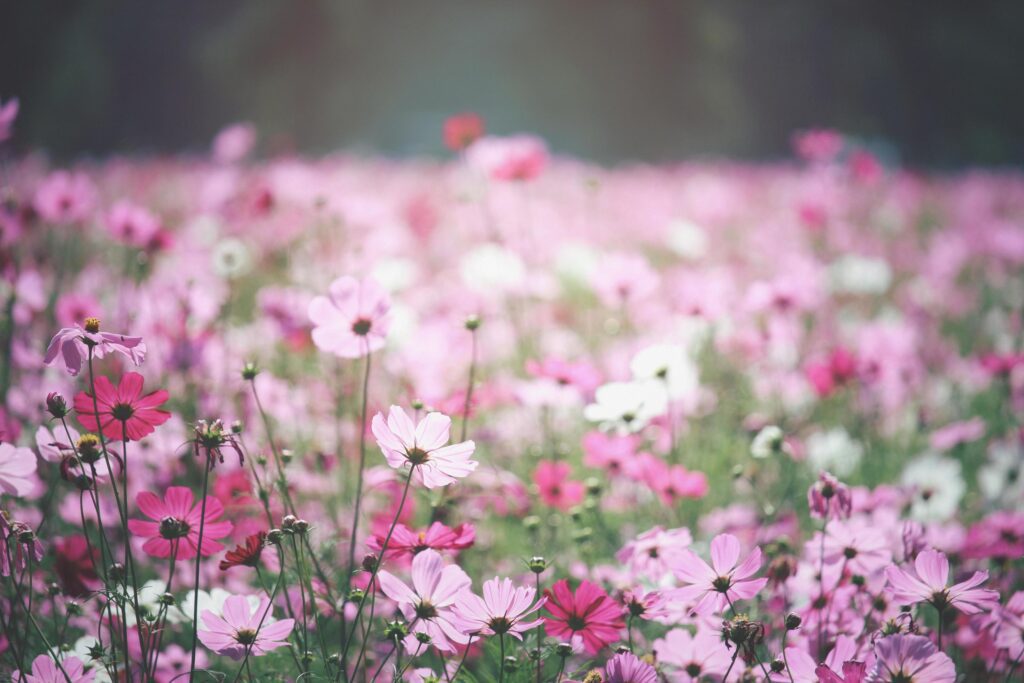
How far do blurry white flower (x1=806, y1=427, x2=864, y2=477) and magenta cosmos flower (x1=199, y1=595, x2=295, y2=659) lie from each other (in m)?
1.27

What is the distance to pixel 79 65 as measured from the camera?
6.70 m

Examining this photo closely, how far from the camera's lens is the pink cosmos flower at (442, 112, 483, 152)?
6.39 feet

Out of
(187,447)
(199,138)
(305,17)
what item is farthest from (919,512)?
(199,138)

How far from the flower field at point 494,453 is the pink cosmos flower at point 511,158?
10 mm

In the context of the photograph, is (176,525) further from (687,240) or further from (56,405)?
(687,240)

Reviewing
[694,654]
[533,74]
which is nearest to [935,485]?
[694,654]

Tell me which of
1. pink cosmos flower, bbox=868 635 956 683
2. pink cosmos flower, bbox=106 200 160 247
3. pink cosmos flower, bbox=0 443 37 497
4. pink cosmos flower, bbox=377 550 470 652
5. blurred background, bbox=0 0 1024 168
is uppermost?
blurred background, bbox=0 0 1024 168

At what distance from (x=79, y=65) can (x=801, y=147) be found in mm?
6365

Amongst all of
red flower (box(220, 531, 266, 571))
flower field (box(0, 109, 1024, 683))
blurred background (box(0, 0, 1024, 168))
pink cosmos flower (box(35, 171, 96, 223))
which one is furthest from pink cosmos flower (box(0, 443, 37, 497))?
blurred background (box(0, 0, 1024, 168))

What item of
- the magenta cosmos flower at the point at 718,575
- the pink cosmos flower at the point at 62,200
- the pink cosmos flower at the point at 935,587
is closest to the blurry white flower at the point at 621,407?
the magenta cosmos flower at the point at 718,575

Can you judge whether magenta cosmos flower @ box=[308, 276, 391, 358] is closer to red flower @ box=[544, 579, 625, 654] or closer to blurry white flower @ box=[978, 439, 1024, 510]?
red flower @ box=[544, 579, 625, 654]

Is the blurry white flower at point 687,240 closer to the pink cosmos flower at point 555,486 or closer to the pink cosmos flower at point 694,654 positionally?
the pink cosmos flower at point 555,486

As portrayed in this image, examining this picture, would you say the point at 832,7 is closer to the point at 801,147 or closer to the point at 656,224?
the point at 656,224

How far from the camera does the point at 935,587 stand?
822 mm
